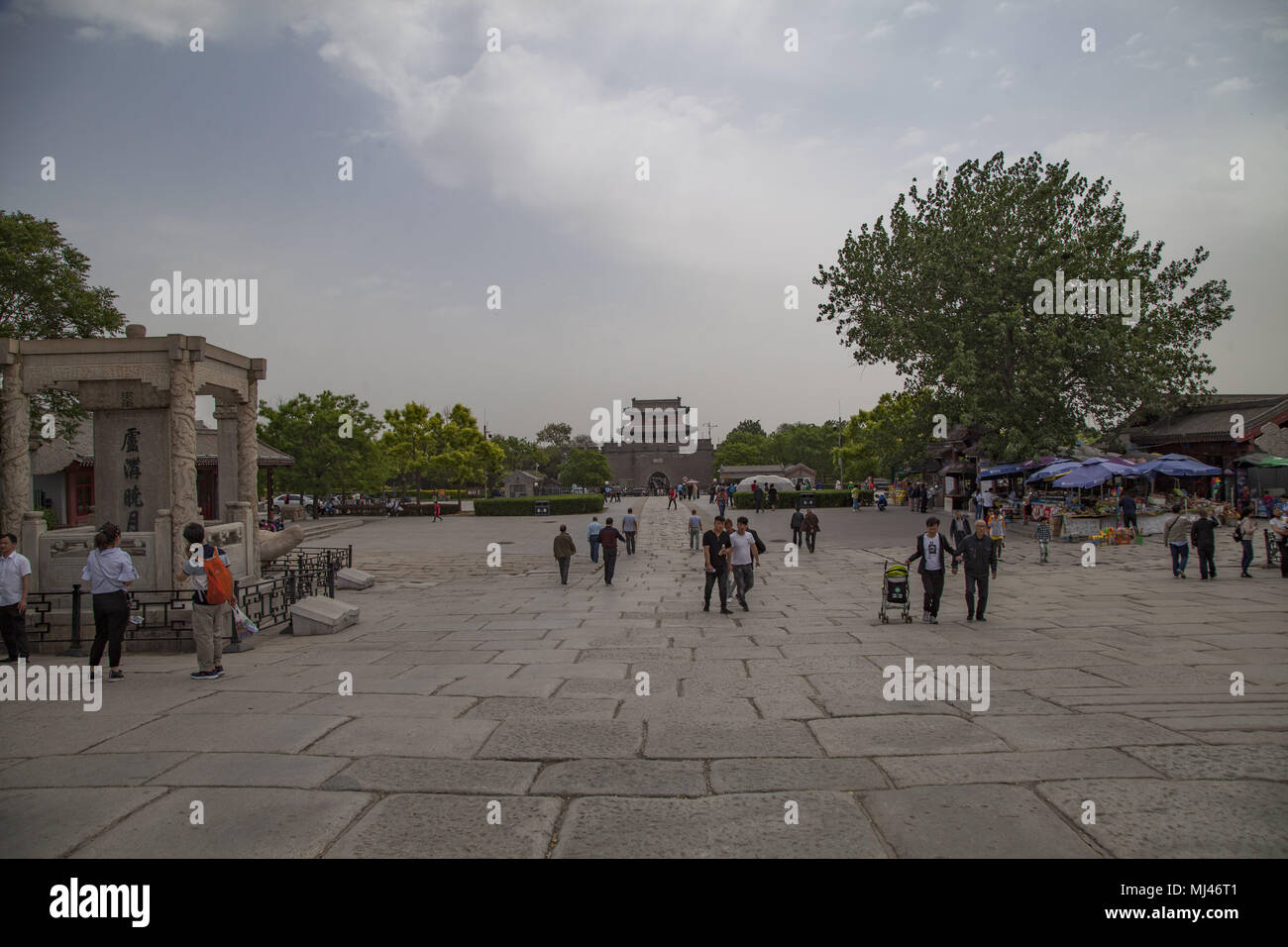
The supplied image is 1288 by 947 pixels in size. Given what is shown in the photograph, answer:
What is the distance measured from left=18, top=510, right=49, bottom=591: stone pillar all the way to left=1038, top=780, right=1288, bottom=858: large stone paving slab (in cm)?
1257

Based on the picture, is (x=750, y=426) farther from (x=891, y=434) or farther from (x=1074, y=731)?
(x=1074, y=731)

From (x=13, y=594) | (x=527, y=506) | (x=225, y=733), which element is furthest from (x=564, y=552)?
(x=527, y=506)

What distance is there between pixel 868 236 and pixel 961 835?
3136cm

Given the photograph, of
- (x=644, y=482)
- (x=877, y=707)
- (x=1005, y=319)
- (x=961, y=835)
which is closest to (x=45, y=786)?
(x=961, y=835)

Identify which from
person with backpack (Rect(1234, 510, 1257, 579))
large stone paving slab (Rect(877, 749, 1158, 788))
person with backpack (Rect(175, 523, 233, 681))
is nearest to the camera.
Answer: large stone paving slab (Rect(877, 749, 1158, 788))

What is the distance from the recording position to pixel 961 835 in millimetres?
3703

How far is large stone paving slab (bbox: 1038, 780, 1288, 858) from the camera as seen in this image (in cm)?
354

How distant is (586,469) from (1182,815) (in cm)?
8297

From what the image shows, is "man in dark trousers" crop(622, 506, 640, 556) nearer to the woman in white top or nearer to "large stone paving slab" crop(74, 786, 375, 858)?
the woman in white top

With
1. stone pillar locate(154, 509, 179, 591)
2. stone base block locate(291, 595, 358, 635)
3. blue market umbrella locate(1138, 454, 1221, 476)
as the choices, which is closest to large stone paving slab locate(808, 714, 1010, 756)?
stone base block locate(291, 595, 358, 635)

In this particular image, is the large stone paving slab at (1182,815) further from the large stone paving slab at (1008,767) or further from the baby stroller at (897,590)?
the baby stroller at (897,590)

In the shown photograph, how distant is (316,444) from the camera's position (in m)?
38.9

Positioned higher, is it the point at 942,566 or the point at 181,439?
the point at 181,439
